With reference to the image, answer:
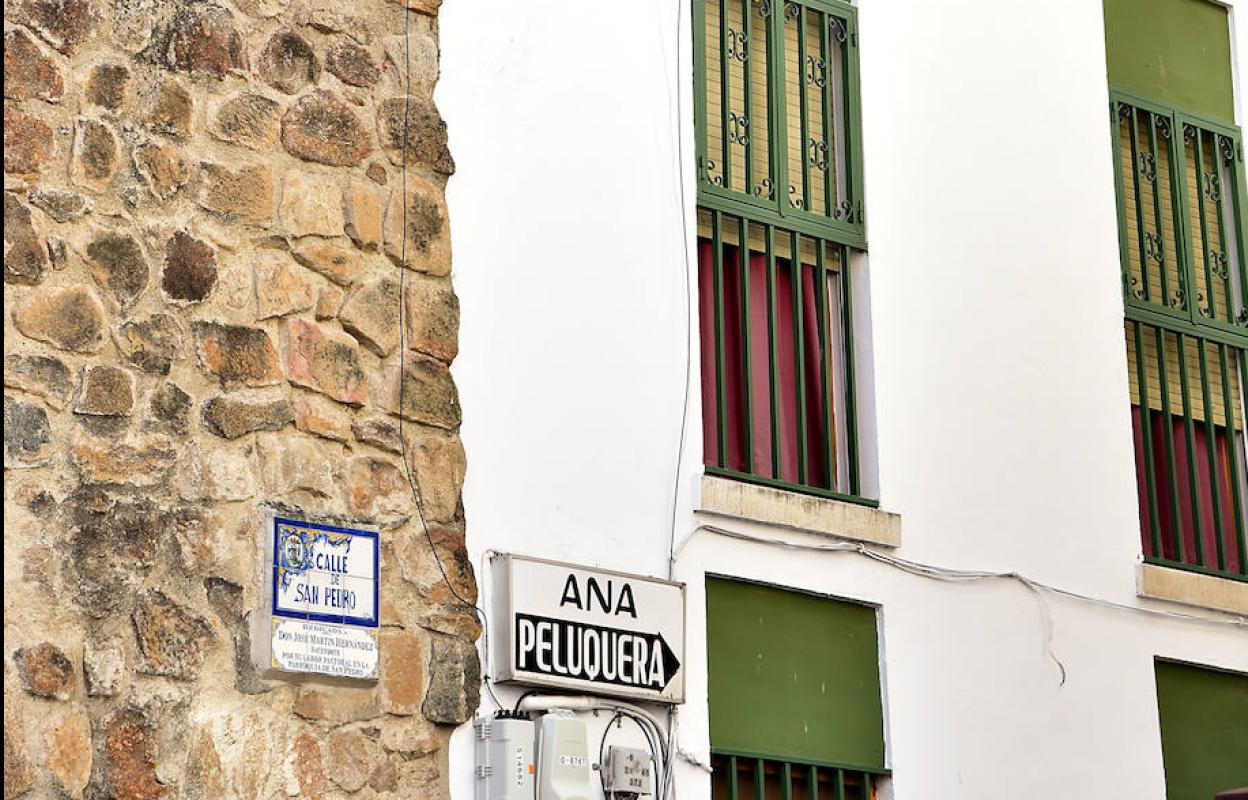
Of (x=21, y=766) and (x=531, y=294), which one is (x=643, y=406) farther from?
(x=21, y=766)

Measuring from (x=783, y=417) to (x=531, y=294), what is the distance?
1760 millimetres

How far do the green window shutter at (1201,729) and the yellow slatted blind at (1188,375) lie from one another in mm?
1654

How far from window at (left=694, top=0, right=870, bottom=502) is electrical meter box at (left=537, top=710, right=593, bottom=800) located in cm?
180

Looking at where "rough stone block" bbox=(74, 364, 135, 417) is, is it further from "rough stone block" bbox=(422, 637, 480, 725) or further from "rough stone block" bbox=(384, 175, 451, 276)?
"rough stone block" bbox=(422, 637, 480, 725)

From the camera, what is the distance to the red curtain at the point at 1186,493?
12125 mm

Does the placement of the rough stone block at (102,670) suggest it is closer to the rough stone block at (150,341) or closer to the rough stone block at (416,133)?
the rough stone block at (150,341)

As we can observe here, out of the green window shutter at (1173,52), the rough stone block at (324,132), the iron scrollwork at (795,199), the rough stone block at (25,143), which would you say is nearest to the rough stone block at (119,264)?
the rough stone block at (25,143)

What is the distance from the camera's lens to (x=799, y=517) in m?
10.3

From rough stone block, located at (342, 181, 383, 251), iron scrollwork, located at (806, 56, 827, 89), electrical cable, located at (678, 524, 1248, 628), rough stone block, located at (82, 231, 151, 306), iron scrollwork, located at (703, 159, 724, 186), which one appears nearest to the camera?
rough stone block, located at (82, 231, 151, 306)

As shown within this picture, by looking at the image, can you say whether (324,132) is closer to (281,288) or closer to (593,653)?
(281,288)

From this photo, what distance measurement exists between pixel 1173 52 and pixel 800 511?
4.68 meters

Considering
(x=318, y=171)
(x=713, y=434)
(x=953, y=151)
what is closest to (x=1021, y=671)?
(x=713, y=434)

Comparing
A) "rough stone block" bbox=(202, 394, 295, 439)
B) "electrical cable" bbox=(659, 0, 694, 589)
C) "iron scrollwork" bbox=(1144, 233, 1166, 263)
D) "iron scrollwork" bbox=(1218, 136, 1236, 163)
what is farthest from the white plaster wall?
"iron scrollwork" bbox=(1218, 136, 1236, 163)

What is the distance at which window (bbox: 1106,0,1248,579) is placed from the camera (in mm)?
12250
